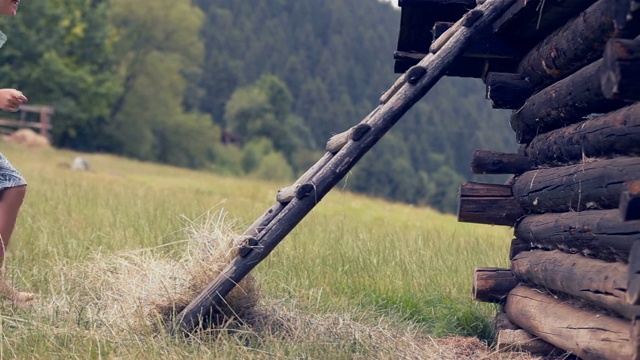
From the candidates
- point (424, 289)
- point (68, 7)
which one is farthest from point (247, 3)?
point (424, 289)

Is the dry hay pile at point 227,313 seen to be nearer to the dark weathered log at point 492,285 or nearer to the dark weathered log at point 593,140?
the dark weathered log at point 492,285

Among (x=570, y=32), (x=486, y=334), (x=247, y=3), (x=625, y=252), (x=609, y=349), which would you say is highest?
(x=247, y=3)

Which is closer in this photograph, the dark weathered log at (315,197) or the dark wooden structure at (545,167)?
the dark wooden structure at (545,167)

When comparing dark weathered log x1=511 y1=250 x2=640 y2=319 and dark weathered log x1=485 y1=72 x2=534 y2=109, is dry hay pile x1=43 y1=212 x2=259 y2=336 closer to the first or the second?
dark weathered log x1=511 y1=250 x2=640 y2=319

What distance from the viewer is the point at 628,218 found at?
3512 mm

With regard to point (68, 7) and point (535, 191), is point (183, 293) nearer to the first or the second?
point (535, 191)

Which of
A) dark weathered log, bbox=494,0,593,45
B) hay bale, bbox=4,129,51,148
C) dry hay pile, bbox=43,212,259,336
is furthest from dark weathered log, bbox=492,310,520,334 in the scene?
hay bale, bbox=4,129,51,148

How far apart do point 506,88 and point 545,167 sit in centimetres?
66

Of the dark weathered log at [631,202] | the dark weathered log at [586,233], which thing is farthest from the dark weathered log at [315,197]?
the dark weathered log at [631,202]

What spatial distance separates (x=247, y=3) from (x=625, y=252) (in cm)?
11346

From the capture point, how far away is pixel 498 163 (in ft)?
19.0

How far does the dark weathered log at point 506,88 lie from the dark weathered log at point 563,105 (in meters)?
0.09

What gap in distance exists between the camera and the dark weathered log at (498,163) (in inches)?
226

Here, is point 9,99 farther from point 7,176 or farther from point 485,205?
point 485,205
